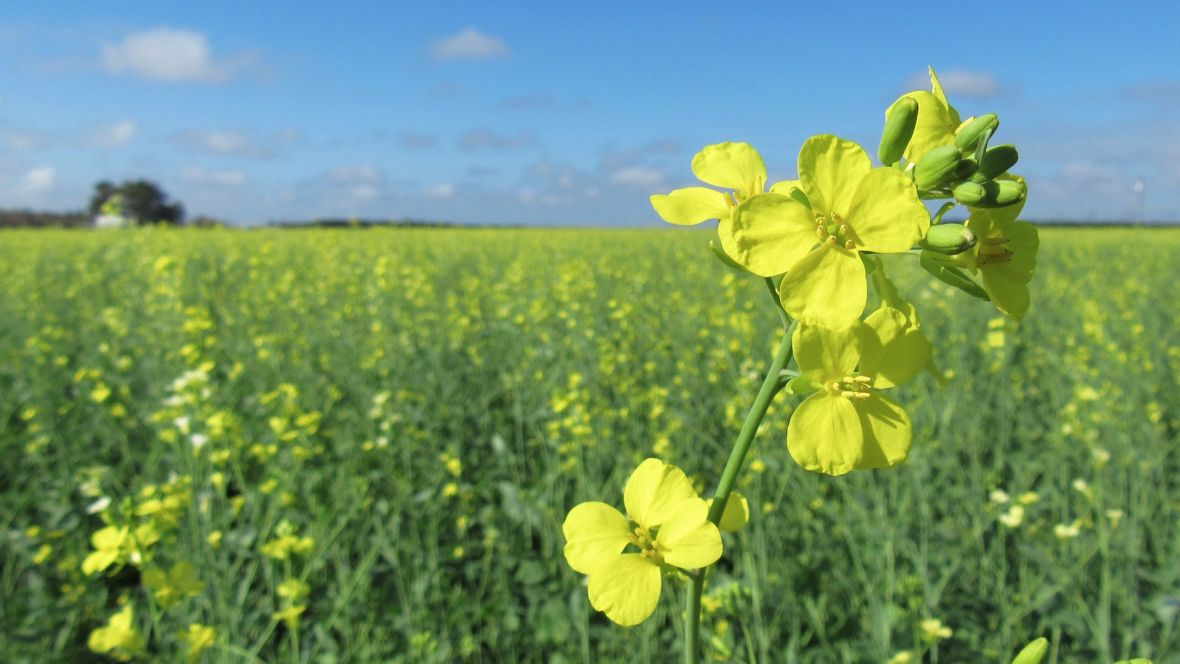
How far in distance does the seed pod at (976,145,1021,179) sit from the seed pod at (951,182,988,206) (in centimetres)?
2

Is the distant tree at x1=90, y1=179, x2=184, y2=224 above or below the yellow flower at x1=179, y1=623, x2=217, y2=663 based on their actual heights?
above

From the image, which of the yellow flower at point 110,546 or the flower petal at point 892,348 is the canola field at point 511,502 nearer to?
the yellow flower at point 110,546

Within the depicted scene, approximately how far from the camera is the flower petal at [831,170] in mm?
660

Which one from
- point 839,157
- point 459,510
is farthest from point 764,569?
point 839,157

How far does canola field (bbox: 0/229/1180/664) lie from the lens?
2.12 meters

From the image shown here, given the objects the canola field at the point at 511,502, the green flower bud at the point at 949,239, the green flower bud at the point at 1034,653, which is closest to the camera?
the green flower bud at the point at 949,239

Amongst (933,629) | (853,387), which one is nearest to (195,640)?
(853,387)

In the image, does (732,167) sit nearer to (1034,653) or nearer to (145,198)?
(1034,653)

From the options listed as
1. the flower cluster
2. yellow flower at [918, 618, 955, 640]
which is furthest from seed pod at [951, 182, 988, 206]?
yellow flower at [918, 618, 955, 640]

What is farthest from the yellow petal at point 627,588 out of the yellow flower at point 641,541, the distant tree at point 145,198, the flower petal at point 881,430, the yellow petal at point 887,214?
the distant tree at point 145,198

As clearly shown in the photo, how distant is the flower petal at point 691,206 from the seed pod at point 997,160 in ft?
0.90

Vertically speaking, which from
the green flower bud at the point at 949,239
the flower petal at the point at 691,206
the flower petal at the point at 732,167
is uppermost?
the flower petal at the point at 732,167

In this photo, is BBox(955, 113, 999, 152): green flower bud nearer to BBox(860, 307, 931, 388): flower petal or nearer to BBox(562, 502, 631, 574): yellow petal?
BBox(860, 307, 931, 388): flower petal

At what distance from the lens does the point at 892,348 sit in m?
0.68
